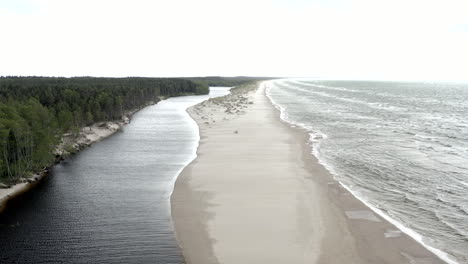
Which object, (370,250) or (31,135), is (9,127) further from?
(370,250)

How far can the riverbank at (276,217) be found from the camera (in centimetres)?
2209

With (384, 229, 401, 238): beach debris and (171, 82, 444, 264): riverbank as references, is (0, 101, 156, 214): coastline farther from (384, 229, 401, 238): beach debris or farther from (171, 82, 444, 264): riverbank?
(384, 229, 401, 238): beach debris

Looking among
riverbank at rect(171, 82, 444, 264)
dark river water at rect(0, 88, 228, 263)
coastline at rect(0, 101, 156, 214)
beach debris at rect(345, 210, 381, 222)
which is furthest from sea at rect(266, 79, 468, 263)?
coastline at rect(0, 101, 156, 214)

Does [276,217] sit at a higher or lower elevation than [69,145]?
lower

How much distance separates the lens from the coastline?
3453cm

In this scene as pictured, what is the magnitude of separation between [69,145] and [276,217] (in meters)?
38.2

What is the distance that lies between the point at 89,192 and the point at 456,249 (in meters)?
30.6

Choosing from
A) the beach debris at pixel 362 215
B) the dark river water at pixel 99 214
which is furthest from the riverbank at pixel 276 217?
the dark river water at pixel 99 214

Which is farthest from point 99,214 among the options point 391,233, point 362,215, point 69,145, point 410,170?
point 410,170

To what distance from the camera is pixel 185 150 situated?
54562 millimetres

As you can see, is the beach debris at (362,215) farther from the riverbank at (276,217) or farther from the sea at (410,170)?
the sea at (410,170)

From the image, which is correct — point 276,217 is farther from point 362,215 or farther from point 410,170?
point 410,170

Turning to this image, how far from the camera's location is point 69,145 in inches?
2130

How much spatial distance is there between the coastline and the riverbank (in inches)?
589
